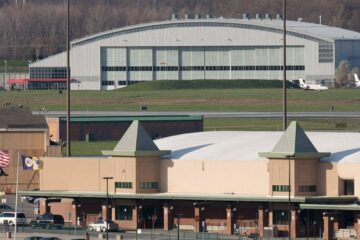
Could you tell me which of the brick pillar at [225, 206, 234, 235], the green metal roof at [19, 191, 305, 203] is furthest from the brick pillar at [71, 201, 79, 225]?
the brick pillar at [225, 206, 234, 235]

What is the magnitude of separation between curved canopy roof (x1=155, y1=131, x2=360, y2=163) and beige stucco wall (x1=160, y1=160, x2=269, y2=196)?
730 mm

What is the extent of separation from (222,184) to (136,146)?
6053mm

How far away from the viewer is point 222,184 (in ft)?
328

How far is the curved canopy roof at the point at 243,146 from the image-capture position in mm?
98750

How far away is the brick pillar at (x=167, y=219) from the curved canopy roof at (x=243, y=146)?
4.51m

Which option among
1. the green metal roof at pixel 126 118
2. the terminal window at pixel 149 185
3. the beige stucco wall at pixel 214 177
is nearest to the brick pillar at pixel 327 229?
the beige stucco wall at pixel 214 177

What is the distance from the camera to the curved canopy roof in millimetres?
98750

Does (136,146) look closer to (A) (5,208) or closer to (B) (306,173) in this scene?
(A) (5,208)

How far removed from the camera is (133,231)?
97.7 meters

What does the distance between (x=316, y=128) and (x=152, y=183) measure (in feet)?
176

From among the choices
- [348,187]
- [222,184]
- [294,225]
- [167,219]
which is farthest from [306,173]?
[167,219]

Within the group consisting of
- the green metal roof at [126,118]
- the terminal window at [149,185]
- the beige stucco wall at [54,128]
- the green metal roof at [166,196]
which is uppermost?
the green metal roof at [126,118]

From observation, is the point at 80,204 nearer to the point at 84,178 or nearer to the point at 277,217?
the point at 84,178

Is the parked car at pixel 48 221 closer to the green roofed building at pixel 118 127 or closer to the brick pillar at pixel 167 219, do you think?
the brick pillar at pixel 167 219
